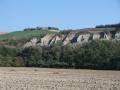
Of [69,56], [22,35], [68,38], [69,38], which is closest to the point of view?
[69,56]

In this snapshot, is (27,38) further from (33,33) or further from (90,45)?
(90,45)

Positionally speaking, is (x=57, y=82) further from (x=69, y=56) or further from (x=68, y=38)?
(x=68, y=38)

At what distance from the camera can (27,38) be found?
130 meters

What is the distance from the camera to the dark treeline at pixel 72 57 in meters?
79.4

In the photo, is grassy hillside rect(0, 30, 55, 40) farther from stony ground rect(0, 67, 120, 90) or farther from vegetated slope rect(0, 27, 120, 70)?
stony ground rect(0, 67, 120, 90)

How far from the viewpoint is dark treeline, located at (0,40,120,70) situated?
261 feet

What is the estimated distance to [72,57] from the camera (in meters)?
86.7

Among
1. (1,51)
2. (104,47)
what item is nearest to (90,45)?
(104,47)

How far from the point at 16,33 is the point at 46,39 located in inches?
891

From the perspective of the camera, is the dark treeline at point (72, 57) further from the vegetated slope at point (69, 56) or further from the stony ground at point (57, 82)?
the stony ground at point (57, 82)

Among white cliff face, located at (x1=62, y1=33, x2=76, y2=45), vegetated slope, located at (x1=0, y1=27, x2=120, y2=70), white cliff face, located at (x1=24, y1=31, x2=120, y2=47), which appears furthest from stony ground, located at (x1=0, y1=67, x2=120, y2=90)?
white cliff face, located at (x1=62, y1=33, x2=76, y2=45)

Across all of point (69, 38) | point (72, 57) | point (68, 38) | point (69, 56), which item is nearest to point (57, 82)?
point (72, 57)

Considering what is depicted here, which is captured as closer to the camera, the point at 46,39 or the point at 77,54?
the point at 77,54

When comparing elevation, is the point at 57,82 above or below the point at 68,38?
below
